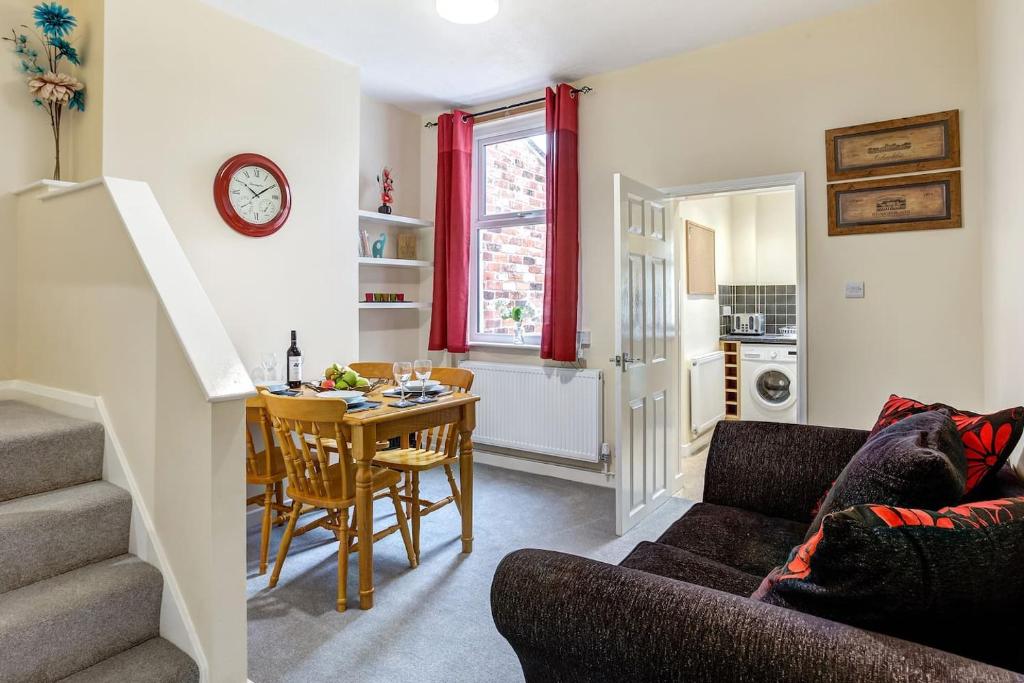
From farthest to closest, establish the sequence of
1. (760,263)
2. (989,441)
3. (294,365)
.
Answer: (760,263)
(294,365)
(989,441)

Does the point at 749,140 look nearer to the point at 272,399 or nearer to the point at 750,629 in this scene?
the point at 272,399

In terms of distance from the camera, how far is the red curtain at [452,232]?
4570 mm

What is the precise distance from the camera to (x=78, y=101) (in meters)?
2.86

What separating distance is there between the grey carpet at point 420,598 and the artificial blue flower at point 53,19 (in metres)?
2.63

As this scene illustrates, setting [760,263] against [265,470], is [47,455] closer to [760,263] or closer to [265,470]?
[265,470]

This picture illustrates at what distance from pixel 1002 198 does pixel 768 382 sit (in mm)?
3411

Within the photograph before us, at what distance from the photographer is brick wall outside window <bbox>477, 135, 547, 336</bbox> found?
4590 millimetres

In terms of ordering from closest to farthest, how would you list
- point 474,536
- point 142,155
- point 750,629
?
point 750,629 → point 142,155 → point 474,536

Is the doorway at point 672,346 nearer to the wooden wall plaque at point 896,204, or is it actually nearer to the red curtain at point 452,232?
the wooden wall plaque at point 896,204

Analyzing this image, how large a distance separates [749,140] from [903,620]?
10.5 ft

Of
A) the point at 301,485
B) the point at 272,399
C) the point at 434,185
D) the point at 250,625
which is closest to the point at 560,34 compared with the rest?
the point at 434,185

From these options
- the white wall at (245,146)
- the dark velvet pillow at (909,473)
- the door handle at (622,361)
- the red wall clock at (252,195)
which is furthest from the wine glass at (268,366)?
the dark velvet pillow at (909,473)

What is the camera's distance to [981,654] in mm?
949

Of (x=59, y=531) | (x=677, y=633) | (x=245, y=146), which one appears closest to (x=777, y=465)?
(x=677, y=633)
